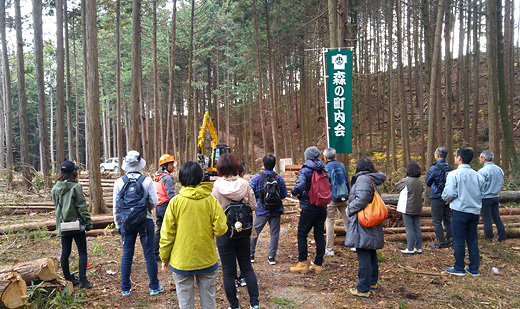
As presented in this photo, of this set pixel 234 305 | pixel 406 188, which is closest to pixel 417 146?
pixel 406 188

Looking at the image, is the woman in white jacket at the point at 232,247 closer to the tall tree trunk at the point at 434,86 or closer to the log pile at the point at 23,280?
the log pile at the point at 23,280

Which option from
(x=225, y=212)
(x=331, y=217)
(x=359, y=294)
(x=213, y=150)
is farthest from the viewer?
(x=213, y=150)

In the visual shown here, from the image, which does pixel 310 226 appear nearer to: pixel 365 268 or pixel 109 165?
pixel 365 268

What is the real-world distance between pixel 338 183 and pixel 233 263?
10.1 ft

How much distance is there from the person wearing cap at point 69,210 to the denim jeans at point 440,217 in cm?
638

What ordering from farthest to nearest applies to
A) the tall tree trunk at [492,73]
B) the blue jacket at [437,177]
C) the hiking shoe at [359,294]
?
the tall tree trunk at [492,73], the blue jacket at [437,177], the hiking shoe at [359,294]

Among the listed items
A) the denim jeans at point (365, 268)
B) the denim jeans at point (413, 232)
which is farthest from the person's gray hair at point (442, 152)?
the denim jeans at point (365, 268)

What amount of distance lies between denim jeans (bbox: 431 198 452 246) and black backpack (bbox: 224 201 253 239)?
182 inches

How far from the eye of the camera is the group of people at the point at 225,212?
313 cm

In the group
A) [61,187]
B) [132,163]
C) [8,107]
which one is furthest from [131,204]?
[8,107]

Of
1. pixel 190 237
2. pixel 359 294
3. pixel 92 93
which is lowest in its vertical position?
pixel 359 294

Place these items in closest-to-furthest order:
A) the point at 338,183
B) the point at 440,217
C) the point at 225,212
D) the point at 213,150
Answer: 1. the point at 225,212
2. the point at 338,183
3. the point at 440,217
4. the point at 213,150

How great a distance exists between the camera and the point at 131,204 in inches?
169

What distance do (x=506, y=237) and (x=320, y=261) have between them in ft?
15.9
